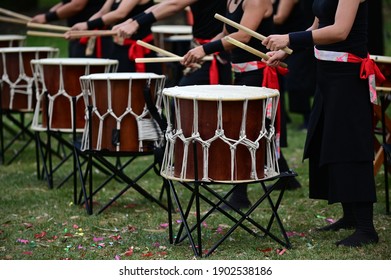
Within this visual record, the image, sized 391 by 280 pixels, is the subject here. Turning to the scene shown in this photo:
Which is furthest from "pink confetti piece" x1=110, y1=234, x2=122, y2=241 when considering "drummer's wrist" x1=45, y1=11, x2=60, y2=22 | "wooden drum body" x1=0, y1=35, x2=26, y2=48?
"wooden drum body" x1=0, y1=35, x2=26, y2=48

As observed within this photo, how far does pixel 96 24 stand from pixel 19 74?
0.96 meters

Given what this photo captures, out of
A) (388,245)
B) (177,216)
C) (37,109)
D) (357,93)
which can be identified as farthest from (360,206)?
(37,109)

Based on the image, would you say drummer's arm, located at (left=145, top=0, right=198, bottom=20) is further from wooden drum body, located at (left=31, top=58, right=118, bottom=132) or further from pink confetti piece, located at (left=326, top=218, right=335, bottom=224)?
pink confetti piece, located at (left=326, top=218, right=335, bottom=224)

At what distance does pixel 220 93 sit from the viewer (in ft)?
15.9

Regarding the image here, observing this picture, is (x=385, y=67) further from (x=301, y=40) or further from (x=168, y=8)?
(x=168, y=8)

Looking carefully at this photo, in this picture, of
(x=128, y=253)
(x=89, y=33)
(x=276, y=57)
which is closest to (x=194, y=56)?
(x=276, y=57)

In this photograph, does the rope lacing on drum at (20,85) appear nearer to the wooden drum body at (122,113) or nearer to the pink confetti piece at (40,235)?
the wooden drum body at (122,113)

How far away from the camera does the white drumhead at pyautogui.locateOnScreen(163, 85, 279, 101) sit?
474cm

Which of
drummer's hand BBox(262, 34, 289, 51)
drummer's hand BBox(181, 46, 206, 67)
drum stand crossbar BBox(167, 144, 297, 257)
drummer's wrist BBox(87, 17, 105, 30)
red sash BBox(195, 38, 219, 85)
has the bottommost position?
drum stand crossbar BBox(167, 144, 297, 257)

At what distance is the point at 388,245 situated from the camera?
5184mm

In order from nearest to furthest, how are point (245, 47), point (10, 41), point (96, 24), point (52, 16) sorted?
point (245, 47) → point (96, 24) → point (52, 16) → point (10, 41)

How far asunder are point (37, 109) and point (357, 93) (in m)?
2.98

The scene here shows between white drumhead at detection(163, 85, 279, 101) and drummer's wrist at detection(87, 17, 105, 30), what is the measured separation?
2.42 m

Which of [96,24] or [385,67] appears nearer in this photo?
[385,67]
